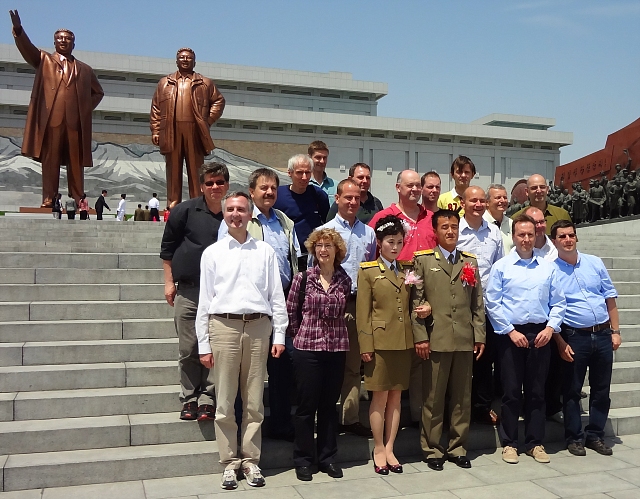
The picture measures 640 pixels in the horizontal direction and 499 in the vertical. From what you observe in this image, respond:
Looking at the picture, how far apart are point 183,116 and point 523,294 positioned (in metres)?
5.77

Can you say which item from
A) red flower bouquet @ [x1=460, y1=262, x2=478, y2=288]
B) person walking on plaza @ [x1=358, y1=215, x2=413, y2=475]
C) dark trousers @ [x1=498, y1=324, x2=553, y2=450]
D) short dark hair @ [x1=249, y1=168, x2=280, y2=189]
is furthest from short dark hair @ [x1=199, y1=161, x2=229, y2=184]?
dark trousers @ [x1=498, y1=324, x2=553, y2=450]

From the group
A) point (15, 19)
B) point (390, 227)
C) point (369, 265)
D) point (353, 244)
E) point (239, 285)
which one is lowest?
point (239, 285)

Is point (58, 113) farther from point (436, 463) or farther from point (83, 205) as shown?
point (436, 463)

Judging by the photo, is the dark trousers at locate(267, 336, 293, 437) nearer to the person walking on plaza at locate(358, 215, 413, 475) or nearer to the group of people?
the group of people

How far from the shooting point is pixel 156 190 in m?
28.1

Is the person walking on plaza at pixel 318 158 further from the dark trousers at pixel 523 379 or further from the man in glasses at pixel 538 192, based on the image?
the dark trousers at pixel 523 379

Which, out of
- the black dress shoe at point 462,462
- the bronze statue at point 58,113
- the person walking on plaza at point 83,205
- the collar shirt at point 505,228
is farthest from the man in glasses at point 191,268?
the person walking on plaza at point 83,205

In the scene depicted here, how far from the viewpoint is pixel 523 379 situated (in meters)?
4.08

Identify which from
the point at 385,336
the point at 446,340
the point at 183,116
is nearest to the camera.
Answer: the point at 385,336

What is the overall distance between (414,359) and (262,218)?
1352 mm

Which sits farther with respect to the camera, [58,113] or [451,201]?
[58,113]

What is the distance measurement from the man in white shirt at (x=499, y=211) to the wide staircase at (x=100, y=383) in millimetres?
1377

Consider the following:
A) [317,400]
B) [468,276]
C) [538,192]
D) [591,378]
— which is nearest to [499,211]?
[538,192]

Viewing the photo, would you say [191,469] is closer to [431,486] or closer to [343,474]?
[343,474]
